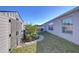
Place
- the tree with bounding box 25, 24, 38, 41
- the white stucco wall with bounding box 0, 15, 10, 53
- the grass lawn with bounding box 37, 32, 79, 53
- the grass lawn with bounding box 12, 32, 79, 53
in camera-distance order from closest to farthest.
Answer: the white stucco wall with bounding box 0, 15, 10, 53 → the grass lawn with bounding box 12, 32, 79, 53 → the grass lawn with bounding box 37, 32, 79, 53 → the tree with bounding box 25, 24, 38, 41

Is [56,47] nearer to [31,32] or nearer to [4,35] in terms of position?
[31,32]

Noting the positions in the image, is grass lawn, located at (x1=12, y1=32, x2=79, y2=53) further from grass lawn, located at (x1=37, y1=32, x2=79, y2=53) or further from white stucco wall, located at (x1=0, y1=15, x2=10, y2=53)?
white stucco wall, located at (x1=0, y1=15, x2=10, y2=53)

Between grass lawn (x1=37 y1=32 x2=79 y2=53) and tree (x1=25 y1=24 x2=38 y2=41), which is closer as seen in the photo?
grass lawn (x1=37 y1=32 x2=79 y2=53)

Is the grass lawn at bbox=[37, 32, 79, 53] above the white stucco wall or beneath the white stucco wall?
beneath

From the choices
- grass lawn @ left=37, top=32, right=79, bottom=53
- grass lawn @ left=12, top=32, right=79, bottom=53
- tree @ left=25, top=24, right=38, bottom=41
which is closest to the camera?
grass lawn @ left=12, top=32, right=79, bottom=53

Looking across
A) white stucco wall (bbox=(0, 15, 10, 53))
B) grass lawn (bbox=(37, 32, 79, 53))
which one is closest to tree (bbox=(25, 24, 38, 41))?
grass lawn (bbox=(37, 32, 79, 53))

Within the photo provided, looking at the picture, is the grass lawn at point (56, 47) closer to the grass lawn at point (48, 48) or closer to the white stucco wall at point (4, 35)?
the grass lawn at point (48, 48)

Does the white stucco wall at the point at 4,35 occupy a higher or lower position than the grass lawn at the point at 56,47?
higher

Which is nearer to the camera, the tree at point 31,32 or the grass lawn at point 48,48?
the grass lawn at point 48,48

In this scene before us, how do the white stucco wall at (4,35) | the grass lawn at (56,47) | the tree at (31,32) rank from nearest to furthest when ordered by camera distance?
the white stucco wall at (4,35) → the grass lawn at (56,47) → the tree at (31,32)

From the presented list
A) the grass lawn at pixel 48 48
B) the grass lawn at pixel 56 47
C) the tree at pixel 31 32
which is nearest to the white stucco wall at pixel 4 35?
the grass lawn at pixel 48 48
